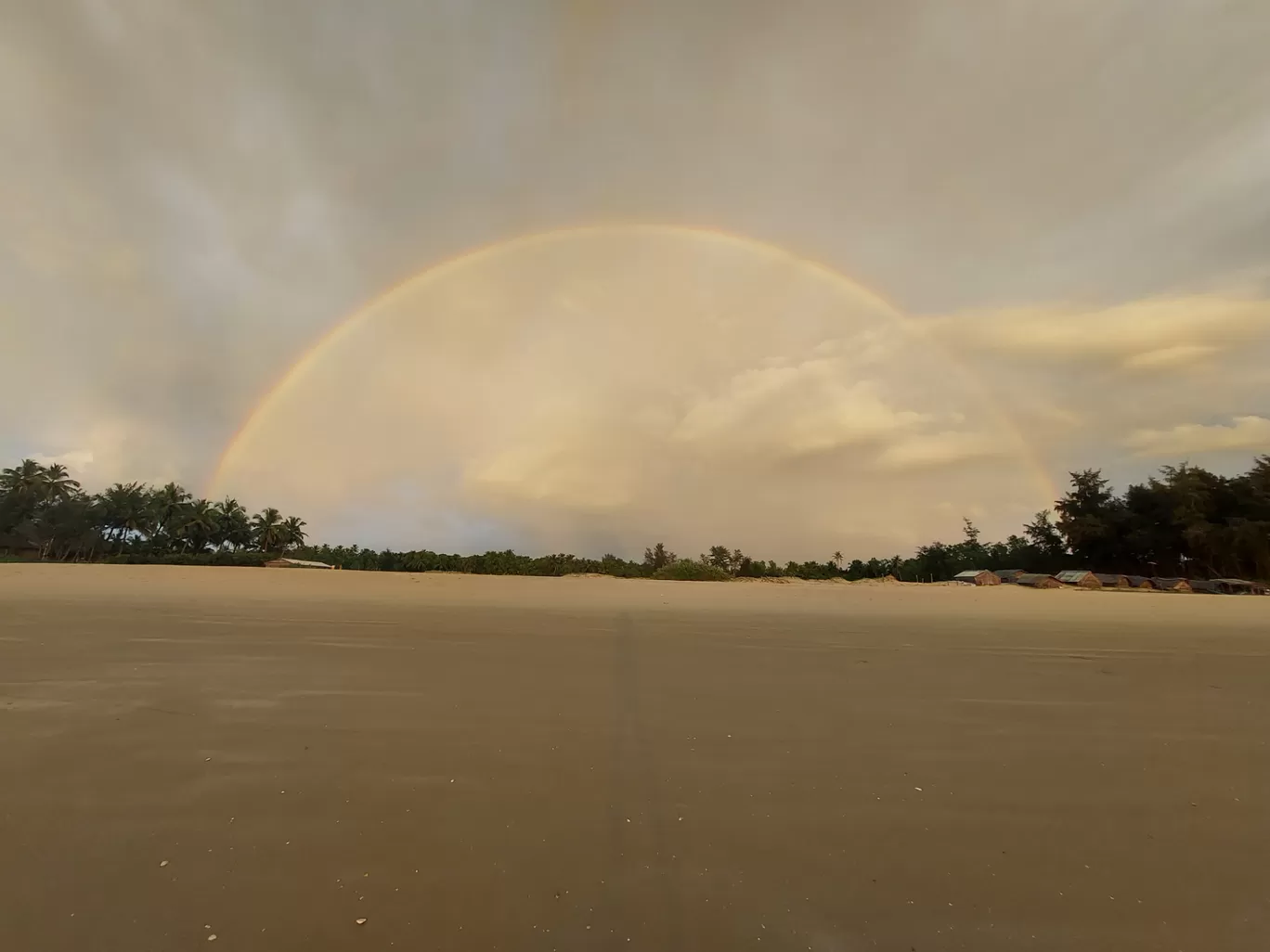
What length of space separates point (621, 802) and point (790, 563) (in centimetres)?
5549

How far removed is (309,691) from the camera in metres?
6.27

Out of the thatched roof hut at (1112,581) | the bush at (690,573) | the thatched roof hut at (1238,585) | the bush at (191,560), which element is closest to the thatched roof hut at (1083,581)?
the thatched roof hut at (1112,581)

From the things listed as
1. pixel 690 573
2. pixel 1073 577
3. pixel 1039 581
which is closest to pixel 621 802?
pixel 690 573

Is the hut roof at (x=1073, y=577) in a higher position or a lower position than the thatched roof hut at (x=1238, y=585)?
higher

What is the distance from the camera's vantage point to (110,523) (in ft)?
239

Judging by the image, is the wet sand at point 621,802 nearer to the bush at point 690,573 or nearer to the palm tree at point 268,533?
the bush at point 690,573

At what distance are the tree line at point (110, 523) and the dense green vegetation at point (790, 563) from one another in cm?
13

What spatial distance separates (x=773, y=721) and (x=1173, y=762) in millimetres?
3092

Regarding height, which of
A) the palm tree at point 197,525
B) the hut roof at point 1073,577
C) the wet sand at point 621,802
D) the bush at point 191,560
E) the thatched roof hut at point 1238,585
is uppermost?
the palm tree at point 197,525

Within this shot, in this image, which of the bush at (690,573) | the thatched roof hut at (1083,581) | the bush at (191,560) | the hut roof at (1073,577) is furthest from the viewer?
the bush at (191,560)

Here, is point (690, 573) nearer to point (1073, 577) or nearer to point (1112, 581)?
point (1073, 577)

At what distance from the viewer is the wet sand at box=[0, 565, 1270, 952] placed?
2695 mm

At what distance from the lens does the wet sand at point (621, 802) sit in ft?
8.84

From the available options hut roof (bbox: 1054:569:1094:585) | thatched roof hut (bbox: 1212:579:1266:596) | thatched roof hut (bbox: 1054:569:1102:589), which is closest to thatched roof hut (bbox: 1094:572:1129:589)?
thatched roof hut (bbox: 1054:569:1102:589)
